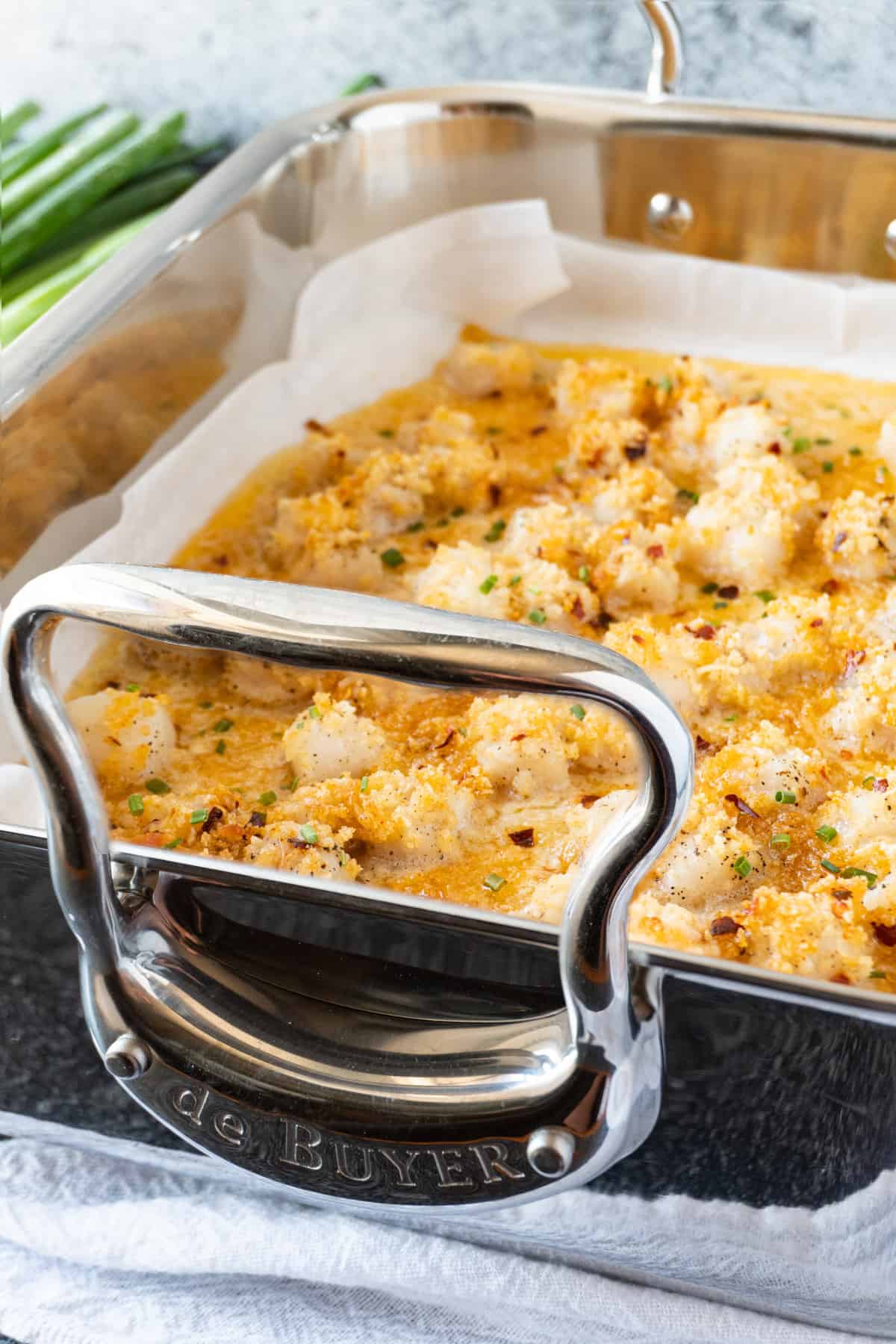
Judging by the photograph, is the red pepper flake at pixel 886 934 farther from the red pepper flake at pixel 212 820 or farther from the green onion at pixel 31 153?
the green onion at pixel 31 153

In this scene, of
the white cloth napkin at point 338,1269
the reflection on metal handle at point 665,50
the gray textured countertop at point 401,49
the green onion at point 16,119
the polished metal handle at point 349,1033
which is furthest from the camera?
the green onion at point 16,119

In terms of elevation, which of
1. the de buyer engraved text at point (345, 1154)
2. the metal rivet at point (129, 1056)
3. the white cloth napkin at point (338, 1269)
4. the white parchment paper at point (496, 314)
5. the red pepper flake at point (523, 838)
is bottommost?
the white cloth napkin at point (338, 1269)

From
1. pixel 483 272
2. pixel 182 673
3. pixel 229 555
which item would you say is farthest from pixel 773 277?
pixel 182 673

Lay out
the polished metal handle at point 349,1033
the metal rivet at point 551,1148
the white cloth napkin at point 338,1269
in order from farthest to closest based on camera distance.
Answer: the white cloth napkin at point 338,1269 < the metal rivet at point 551,1148 < the polished metal handle at point 349,1033

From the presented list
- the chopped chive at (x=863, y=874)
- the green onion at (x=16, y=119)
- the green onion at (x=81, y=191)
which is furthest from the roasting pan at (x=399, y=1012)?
the green onion at (x=16, y=119)

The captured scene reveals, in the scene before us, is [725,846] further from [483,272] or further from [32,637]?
[483,272]

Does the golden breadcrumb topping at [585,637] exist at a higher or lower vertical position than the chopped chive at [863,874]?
higher

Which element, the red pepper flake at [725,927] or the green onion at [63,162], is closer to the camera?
the red pepper flake at [725,927]
